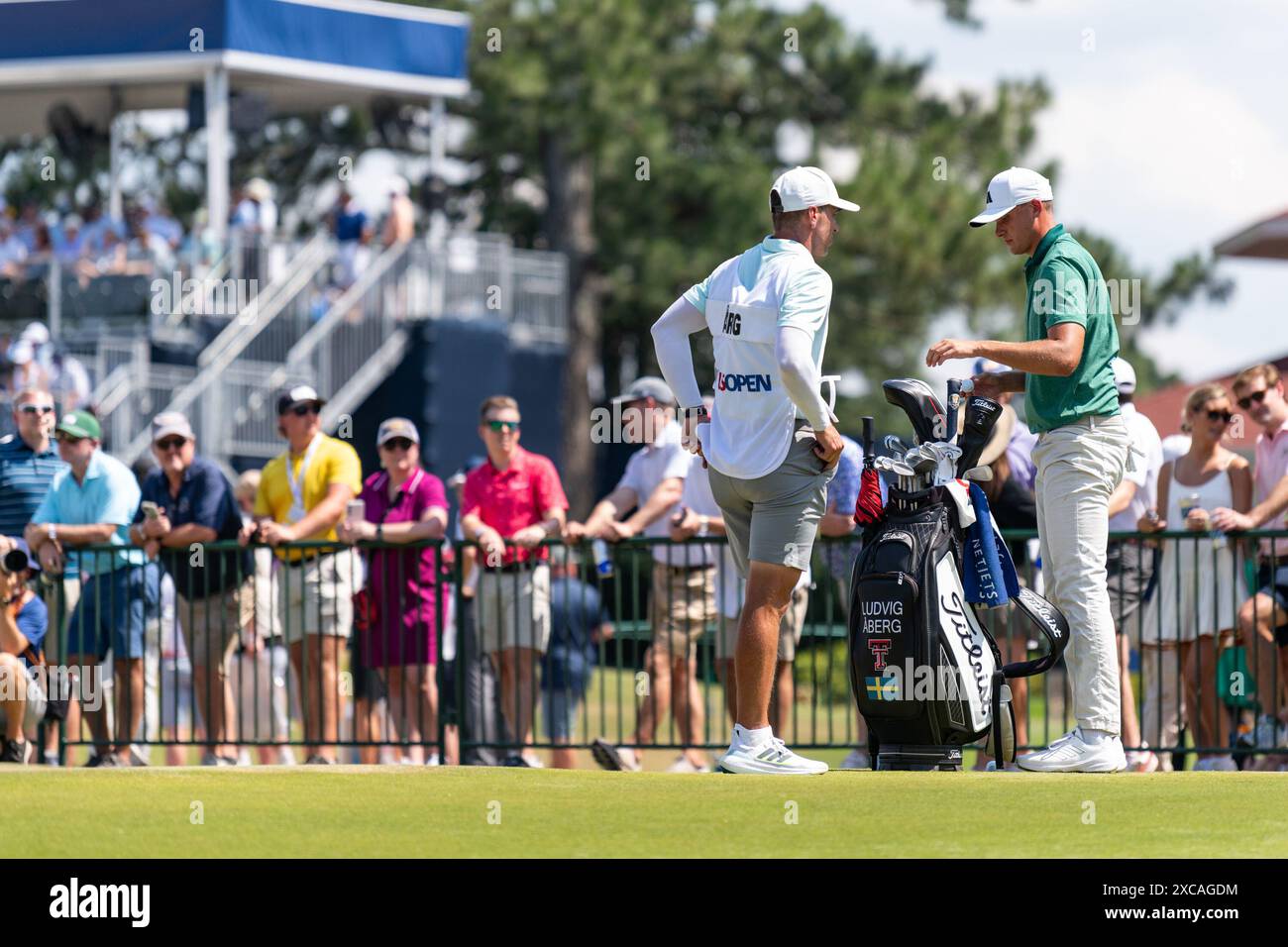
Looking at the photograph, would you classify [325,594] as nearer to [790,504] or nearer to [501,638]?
[501,638]

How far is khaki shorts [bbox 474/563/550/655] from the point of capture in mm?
12414

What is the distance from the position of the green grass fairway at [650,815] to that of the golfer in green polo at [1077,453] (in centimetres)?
36

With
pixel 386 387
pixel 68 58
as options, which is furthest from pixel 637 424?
pixel 68 58

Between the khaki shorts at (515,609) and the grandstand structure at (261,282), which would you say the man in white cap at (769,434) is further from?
the grandstand structure at (261,282)

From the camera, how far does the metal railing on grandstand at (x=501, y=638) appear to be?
11.7 metres

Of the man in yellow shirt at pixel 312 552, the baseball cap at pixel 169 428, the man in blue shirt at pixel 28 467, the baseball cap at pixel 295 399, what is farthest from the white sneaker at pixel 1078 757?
the man in blue shirt at pixel 28 467

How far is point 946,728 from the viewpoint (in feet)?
30.2

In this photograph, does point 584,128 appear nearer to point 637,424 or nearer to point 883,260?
point 883,260

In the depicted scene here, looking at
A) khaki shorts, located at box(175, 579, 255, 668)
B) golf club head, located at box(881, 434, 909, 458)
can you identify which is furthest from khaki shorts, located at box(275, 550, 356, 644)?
golf club head, located at box(881, 434, 909, 458)

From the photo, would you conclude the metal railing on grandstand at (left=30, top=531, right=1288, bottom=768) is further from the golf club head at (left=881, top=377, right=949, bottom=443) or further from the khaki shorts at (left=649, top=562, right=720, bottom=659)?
the golf club head at (left=881, top=377, right=949, bottom=443)

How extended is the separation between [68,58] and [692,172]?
9.37m

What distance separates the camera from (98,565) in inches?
499

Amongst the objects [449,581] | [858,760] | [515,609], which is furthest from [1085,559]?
[449,581]

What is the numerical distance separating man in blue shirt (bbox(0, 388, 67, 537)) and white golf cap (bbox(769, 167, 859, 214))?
20.0ft
